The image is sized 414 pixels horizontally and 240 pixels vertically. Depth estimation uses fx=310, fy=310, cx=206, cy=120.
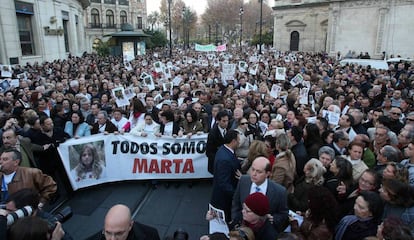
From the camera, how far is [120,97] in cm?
881

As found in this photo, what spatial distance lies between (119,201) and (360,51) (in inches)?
1303

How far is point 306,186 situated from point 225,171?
41.7 inches

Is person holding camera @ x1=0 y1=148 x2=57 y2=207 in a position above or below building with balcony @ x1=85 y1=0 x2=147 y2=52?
below

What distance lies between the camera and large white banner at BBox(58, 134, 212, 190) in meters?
6.14

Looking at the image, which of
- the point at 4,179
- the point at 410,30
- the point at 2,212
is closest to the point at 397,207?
the point at 2,212

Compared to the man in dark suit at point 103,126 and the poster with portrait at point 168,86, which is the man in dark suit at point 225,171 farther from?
the poster with portrait at point 168,86

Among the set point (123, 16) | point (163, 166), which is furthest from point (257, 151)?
point (123, 16)

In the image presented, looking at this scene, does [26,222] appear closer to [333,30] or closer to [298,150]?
[298,150]

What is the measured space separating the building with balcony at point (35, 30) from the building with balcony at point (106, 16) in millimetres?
36481

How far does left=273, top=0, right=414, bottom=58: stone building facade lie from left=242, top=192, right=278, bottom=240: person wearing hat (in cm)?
3293

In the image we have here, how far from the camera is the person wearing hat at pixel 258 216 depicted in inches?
109

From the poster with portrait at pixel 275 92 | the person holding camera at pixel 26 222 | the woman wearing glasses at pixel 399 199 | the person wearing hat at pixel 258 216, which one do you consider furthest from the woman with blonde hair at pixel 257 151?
the poster with portrait at pixel 275 92

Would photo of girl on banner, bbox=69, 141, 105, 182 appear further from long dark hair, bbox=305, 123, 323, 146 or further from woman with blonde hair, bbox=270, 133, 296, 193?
long dark hair, bbox=305, 123, 323, 146

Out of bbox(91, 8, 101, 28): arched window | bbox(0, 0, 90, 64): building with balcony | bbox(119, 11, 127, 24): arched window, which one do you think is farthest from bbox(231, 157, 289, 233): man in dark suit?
bbox(119, 11, 127, 24): arched window
